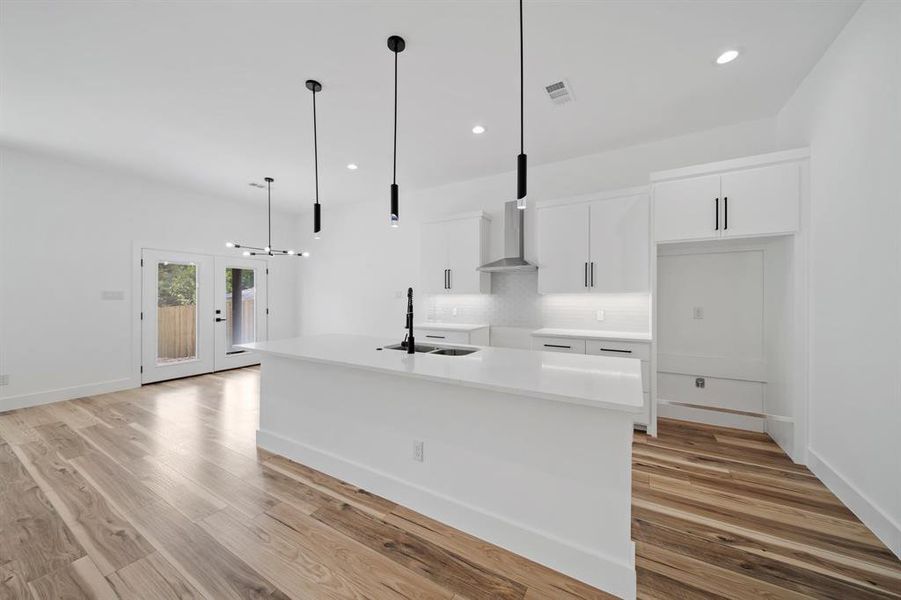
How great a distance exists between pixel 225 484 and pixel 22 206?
4.49 metres

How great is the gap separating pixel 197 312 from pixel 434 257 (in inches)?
158

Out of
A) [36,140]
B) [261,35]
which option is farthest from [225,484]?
[36,140]

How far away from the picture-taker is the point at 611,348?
3461 mm

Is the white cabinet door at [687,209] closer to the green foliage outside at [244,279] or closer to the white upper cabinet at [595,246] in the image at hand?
the white upper cabinet at [595,246]

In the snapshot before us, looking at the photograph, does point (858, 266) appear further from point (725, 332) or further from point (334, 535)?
point (334, 535)

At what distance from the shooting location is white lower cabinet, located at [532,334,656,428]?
10.9 feet

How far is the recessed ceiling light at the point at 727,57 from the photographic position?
2412 millimetres

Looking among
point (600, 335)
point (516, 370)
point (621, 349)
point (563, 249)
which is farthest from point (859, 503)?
point (563, 249)

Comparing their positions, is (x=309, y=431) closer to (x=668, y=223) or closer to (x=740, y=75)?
(x=668, y=223)

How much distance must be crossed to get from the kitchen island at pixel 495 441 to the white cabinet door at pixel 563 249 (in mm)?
1681

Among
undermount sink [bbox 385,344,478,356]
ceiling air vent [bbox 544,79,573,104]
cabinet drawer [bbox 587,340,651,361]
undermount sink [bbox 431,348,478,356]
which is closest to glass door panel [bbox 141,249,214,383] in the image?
undermount sink [bbox 385,344,478,356]

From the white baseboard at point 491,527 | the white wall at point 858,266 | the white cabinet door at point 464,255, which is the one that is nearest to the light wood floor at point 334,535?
the white baseboard at point 491,527

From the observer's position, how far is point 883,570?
169 centimetres

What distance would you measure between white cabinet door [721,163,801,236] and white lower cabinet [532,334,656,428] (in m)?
1.27
